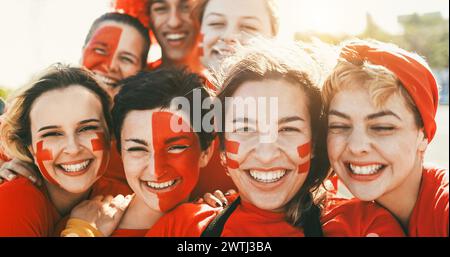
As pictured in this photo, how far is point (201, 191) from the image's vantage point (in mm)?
2100

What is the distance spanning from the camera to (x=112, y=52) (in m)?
2.32

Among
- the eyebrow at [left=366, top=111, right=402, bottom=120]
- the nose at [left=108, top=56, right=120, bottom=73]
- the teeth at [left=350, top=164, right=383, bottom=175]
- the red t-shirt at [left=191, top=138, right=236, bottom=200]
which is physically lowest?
the red t-shirt at [left=191, top=138, right=236, bottom=200]

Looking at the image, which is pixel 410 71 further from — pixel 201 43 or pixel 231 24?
pixel 201 43

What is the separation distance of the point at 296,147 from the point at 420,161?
0.47m

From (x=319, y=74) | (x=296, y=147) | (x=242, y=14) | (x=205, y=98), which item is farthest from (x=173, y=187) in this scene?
(x=242, y=14)

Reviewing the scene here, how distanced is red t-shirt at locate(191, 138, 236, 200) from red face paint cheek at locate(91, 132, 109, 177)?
39 centimetres

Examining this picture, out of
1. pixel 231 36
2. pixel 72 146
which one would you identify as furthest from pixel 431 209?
pixel 72 146

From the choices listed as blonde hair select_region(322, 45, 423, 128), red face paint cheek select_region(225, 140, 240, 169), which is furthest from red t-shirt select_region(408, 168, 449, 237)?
red face paint cheek select_region(225, 140, 240, 169)


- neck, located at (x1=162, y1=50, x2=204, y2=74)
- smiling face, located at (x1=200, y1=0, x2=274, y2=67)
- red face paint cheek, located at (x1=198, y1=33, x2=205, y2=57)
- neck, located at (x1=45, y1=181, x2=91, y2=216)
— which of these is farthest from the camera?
neck, located at (x1=162, y1=50, x2=204, y2=74)

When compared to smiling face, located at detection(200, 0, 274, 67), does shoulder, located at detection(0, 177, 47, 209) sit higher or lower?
lower

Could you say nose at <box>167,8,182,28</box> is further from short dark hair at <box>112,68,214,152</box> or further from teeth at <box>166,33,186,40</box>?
short dark hair at <box>112,68,214,152</box>

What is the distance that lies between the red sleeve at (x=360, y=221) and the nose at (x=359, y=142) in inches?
9.5

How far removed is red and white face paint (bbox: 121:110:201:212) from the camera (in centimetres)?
183

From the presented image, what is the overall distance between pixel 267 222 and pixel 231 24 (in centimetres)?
92
